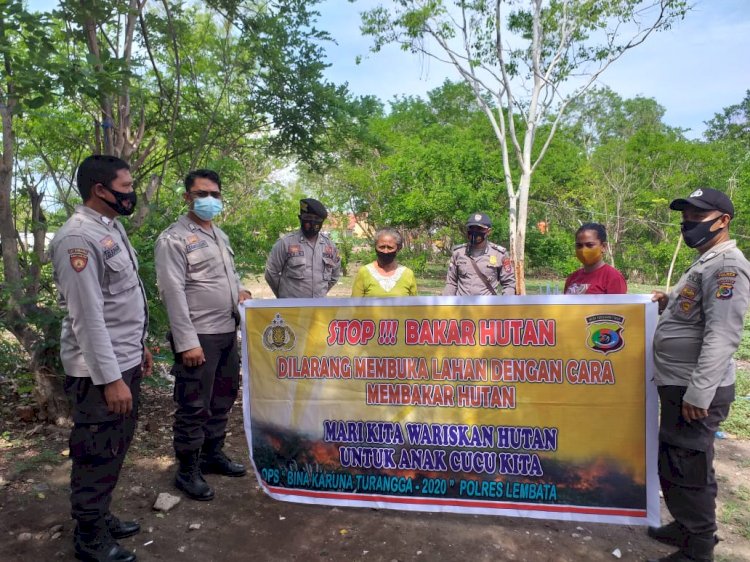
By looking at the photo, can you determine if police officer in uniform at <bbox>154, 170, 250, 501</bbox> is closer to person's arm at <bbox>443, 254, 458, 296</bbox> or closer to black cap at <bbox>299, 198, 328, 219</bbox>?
black cap at <bbox>299, 198, 328, 219</bbox>

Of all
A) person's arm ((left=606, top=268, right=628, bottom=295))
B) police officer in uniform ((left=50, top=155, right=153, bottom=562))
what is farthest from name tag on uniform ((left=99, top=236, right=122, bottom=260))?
person's arm ((left=606, top=268, right=628, bottom=295))

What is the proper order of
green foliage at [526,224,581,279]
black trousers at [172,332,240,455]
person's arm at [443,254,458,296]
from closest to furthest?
black trousers at [172,332,240,455], person's arm at [443,254,458,296], green foliage at [526,224,581,279]

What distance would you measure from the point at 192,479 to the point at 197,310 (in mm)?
1054

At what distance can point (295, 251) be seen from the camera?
4.15 m

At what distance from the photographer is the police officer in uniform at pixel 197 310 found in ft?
9.95

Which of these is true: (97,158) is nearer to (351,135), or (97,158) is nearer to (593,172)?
(351,135)

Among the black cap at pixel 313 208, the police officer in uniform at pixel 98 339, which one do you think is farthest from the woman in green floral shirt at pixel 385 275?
the police officer in uniform at pixel 98 339

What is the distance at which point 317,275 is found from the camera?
4.20m

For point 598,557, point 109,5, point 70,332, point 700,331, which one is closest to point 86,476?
point 70,332

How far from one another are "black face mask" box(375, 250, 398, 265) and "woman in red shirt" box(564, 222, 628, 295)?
1290mm

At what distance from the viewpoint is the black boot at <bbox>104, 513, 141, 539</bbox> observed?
9.02ft

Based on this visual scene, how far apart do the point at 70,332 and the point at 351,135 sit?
489 centimetres

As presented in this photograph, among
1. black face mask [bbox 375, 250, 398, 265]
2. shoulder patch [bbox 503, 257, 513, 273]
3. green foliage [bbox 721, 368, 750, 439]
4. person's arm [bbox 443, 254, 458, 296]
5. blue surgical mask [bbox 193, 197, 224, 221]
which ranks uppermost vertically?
blue surgical mask [bbox 193, 197, 224, 221]

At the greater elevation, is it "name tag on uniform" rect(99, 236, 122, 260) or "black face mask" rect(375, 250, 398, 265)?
"name tag on uniform" rect(99, 236, 122, 260)
